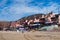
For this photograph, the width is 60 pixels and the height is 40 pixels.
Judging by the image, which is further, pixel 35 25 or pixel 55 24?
pixel 35 25

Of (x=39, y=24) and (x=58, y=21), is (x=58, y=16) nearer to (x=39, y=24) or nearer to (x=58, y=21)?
(x=58, y=21)

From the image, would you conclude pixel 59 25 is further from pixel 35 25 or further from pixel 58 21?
pixel 35 25

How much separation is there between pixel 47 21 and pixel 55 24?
7821 mm

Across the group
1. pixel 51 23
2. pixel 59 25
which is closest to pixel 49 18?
pixel 51 23

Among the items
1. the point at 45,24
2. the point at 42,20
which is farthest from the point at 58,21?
the point at 42,20

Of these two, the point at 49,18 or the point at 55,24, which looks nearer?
the point at 55,24

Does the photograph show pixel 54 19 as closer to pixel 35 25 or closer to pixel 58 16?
pixel 58 16

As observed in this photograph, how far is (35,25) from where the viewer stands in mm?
72062

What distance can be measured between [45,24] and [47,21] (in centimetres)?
201

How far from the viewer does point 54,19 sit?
6675cm

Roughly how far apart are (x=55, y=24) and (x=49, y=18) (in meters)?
9.25

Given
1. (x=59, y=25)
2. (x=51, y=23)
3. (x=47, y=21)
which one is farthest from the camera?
(x=47, y=21)

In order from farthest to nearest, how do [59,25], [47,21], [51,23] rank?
[47,21] → [51,23] → [59,25]

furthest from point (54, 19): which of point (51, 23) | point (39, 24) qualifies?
point (39, 24)
